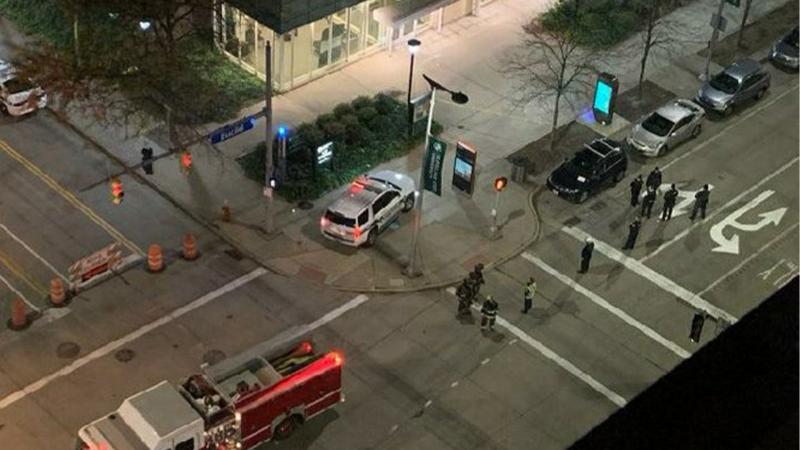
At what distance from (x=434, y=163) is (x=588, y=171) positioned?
832cm

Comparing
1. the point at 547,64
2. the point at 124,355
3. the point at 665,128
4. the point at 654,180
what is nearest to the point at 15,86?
the point at 124,355

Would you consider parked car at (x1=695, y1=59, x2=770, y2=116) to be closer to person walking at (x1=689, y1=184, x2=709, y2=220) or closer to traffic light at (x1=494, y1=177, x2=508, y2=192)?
person walking at (x1=689, y1=184, x2=709, y2=220)

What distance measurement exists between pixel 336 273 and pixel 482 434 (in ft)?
27.0

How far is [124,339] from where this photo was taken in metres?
35.9

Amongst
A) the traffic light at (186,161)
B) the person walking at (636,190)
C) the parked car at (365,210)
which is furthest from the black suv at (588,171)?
the traffic light at (186,161)

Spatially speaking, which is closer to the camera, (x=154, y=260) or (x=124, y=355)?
(x=124, y=355)

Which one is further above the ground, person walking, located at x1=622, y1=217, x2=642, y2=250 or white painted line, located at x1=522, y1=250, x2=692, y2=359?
person walking, located at x1=622, y1=217, x2=642, y2=250

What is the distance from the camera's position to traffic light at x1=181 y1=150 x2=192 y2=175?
132 feet

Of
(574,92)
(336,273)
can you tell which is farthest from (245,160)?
(574,92)

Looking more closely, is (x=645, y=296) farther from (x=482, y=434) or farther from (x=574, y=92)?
(x=574, y=92)

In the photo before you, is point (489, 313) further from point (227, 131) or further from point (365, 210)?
point (227, 131)

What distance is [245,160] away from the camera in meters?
43.8

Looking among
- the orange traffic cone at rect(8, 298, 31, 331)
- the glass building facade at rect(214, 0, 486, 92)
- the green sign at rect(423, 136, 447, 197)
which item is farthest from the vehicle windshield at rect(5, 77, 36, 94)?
the green sign at rect(423, 136, 447, 197)

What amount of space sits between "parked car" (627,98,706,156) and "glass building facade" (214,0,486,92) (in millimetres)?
9759
